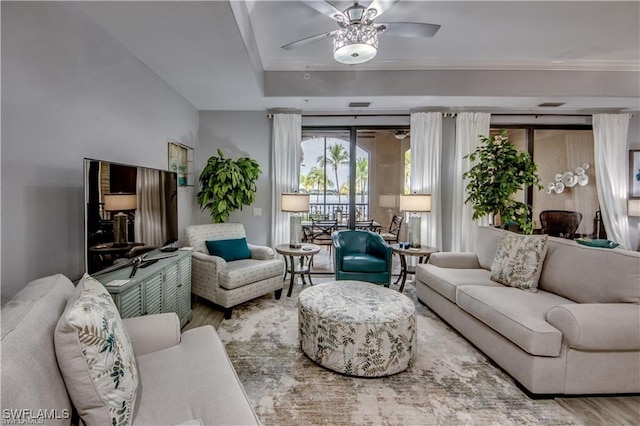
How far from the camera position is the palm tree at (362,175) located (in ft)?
15.3

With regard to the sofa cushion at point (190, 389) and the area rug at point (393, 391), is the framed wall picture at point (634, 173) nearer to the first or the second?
the area rug at point (393, 391)

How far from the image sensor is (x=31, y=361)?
33.7 inches

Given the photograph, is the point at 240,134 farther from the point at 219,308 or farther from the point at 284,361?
the point at 284,361

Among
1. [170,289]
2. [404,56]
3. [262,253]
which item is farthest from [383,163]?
[170,289]

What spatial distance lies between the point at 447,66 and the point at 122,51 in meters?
3.68

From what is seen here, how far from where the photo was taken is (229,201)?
12.8 feet

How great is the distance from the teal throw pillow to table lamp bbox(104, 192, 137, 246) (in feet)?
4.43

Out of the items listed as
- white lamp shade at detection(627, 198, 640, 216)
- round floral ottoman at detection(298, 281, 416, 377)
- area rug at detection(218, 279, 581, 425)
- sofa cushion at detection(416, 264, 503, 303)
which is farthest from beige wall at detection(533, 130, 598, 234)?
round floral ottoman at detection(298, 281, 416, 377)

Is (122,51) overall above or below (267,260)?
above

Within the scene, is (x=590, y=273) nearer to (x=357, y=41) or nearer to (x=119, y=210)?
(x=357, y=41)

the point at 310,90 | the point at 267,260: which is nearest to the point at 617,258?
the point at 267,260

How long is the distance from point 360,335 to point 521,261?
1688 millimetres

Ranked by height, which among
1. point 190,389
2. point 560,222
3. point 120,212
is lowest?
point 190,389

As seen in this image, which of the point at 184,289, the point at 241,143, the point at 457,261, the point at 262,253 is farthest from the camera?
the point at 241,143
